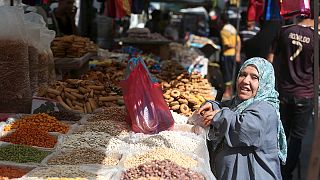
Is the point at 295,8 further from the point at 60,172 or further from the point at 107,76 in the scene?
the point at 60,172

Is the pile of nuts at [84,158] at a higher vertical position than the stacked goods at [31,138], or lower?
lower

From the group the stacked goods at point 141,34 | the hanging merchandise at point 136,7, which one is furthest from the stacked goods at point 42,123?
the stacked goods at point 141,34

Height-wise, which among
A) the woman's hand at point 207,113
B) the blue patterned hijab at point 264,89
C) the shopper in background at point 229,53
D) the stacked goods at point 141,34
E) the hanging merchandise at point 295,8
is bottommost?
the shopper in background at point 229,53

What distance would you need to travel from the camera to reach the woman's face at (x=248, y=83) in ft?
10.7

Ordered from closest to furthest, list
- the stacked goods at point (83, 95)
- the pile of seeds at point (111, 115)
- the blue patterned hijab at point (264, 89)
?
1. the blue patterned hijab at point (264, 89)
2. the pile of seeds at point (111, 115)
3. the stacked goods at point (83, 95)

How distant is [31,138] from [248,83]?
1.55 metres

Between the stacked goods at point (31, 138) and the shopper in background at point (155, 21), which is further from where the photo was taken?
the shopper in background at point (155, 21)

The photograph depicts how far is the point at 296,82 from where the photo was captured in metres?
5.47

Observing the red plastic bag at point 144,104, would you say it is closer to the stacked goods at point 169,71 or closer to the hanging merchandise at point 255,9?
the stacked goods at point 169,71

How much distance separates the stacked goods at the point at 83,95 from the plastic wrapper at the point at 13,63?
305 millimetres

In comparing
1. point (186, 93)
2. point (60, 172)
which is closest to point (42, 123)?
point (60, 172)

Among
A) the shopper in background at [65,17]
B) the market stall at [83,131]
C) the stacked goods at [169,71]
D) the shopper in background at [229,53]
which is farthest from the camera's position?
the shopper in background at [229,53]

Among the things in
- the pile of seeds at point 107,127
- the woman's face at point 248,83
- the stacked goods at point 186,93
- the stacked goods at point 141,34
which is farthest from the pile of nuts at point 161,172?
the stacked goods at point 141,34

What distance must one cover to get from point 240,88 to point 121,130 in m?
0.99
